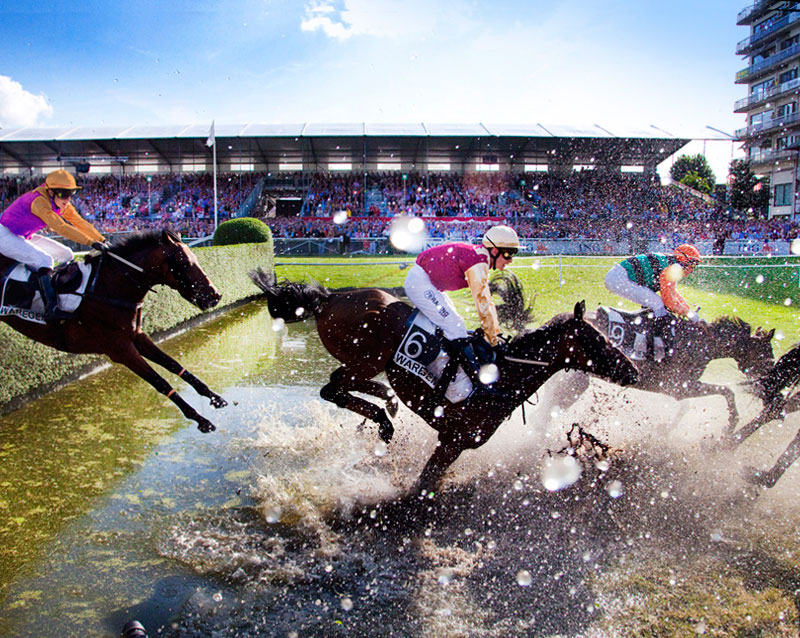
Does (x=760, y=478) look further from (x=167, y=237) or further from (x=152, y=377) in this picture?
(x=167, y=237)

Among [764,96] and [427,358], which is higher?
[764,96]

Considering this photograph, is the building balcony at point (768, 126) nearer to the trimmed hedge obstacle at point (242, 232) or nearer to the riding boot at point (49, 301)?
the trimmed hedge obstacle at point (242, 232)

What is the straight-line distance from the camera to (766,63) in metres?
42.2

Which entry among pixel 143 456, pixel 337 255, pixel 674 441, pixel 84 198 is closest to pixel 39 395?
pixel 143 456

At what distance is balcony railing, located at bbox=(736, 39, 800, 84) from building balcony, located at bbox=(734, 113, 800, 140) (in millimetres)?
3817

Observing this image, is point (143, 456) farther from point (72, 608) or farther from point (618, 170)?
point (618, 170)

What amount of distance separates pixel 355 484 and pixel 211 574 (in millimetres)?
1391

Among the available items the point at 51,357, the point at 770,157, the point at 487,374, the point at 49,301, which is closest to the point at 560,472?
the point at 487,374

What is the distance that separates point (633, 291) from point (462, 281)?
2.40m

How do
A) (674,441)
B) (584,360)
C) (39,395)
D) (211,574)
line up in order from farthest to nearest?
1. (39,395)
2. (674,441)
3. (584,360)
4. (211,574)

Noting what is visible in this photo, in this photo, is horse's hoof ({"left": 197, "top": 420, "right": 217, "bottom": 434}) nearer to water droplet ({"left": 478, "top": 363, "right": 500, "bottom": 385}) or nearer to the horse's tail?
the horse's tail

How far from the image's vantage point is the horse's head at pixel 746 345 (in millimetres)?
5586

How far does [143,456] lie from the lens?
506 cm

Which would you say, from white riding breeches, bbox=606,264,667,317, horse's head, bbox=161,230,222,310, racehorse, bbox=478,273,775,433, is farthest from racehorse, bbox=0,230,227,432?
racehorse, bbox=478,273,775,433
